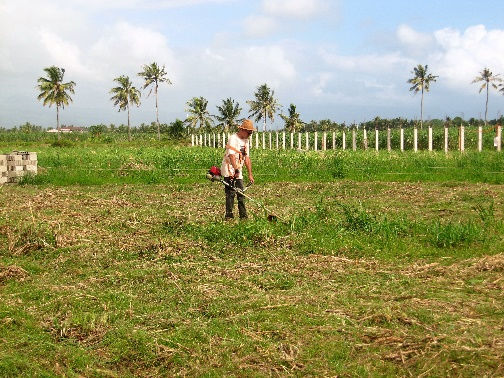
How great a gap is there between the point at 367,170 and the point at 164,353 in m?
14.4

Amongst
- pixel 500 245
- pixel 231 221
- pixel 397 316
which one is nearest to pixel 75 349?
pixel 397 316

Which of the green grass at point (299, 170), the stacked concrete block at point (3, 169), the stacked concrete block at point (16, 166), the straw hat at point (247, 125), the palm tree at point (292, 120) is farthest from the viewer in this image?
the palm tree at point (292, 120)

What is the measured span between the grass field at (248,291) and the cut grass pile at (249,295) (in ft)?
0.05

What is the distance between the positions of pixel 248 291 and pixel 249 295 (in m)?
0.20

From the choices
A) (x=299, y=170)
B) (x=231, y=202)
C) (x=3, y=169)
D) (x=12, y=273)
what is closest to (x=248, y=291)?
(x=12, y=273)

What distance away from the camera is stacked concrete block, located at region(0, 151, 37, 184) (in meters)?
16.1

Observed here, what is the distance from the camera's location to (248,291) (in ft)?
19.0

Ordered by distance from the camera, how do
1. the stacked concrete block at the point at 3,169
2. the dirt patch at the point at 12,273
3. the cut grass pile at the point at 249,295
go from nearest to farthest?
the cut grass pile at the point at 249,295, the dirt patch at the point at 12,273, the stacked concrete block at the point at 3,169

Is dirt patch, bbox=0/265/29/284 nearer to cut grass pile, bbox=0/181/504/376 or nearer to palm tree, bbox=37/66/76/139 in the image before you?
cut grass pile, bbox=0/181/504/376

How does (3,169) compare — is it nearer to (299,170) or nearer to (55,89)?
(299,170)

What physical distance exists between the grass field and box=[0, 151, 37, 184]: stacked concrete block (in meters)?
5.32

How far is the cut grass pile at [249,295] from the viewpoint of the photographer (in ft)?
13.8

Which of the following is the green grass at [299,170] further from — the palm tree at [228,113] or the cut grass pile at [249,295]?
the palm tree at [228,113]

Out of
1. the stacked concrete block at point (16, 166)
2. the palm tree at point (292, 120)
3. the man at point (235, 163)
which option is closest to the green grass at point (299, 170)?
the stacked concrete block at point (16, 166)
